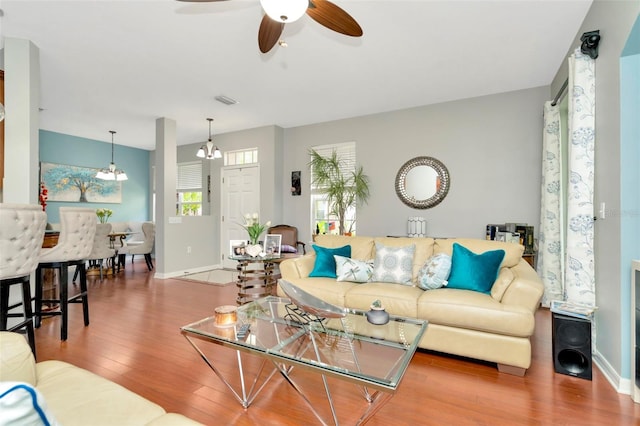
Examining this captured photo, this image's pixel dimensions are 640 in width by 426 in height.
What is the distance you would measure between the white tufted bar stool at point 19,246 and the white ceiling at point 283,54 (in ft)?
5.96

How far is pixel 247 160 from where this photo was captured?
636 centimetres

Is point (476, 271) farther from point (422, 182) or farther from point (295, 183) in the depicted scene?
point (295, 183)

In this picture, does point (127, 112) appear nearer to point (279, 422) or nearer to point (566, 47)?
point (279, 422)

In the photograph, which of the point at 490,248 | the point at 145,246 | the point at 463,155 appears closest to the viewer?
the point at 490,248

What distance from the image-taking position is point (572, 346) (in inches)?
84.0

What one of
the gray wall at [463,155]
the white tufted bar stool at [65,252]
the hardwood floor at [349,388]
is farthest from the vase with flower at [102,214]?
A: the gray wall at [463,155]

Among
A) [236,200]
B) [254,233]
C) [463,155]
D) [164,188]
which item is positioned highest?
[463,155]

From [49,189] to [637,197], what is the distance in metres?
8.89

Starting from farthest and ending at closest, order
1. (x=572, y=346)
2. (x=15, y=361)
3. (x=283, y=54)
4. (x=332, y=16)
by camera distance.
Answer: (x=283, y=54)
(x=572, y=346)
(x=332, y=16)
(x=15, y=361)

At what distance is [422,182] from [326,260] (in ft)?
7.67

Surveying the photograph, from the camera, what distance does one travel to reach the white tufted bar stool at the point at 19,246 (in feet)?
6.64

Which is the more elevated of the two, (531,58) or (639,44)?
(531,58)

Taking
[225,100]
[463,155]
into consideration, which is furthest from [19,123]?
[463,155]

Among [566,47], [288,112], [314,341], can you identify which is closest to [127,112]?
[288,112]
